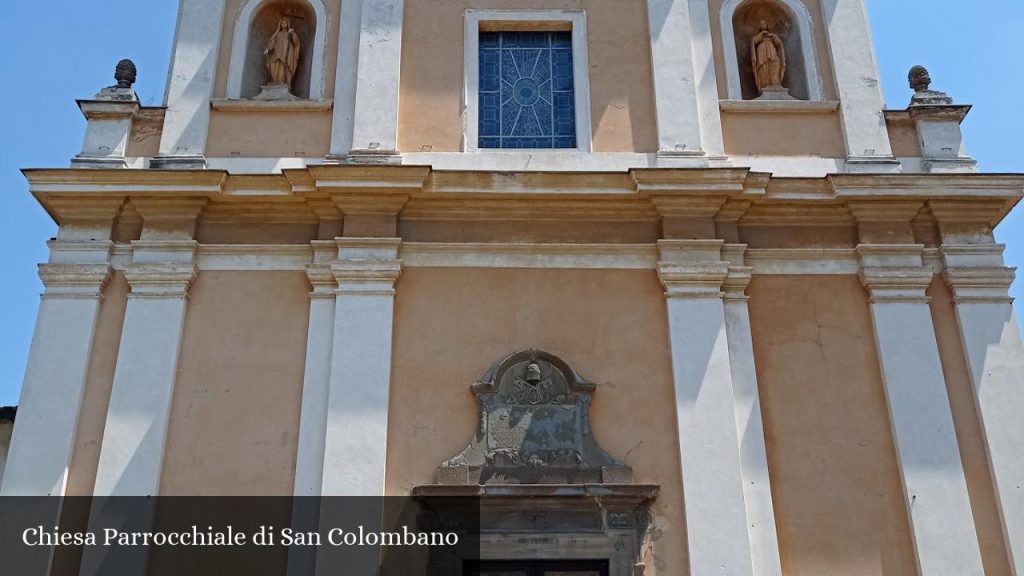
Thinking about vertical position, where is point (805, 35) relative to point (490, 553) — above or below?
above

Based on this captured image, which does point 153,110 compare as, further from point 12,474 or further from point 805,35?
point 805,35

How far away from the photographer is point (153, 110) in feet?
32.6

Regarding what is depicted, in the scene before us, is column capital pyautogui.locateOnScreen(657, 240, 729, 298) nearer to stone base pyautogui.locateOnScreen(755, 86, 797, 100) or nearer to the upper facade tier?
the upper facade tier

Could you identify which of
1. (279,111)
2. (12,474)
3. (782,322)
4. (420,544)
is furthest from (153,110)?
(782,322)

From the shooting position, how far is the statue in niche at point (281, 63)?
10141mm

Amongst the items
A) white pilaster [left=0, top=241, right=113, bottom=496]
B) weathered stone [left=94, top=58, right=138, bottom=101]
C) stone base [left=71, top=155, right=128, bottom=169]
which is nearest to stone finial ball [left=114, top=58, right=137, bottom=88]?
weathered stone [left=94, top=58, right=138, bottom=101]

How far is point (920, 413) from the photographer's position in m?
8.59

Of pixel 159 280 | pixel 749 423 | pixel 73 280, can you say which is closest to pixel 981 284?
pixel 749 423

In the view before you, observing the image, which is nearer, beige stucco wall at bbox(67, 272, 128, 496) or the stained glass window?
beige stucco wall at bbox(67, 272, 128, 496)

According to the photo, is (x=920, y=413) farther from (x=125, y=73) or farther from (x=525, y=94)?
(x=125, y=73)

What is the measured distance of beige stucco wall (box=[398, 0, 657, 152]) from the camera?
9883 millimetres

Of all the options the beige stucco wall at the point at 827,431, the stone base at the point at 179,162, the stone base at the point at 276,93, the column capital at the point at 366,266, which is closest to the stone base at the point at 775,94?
the beige stucco wall at the point at 827,431

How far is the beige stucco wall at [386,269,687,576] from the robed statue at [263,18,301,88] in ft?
8.75

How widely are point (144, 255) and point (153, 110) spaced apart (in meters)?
1.65
